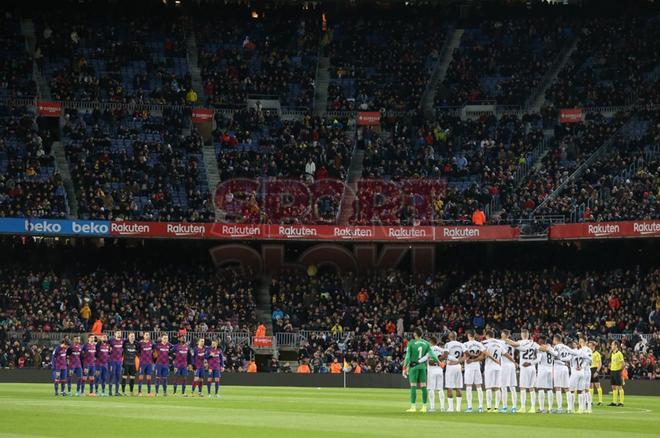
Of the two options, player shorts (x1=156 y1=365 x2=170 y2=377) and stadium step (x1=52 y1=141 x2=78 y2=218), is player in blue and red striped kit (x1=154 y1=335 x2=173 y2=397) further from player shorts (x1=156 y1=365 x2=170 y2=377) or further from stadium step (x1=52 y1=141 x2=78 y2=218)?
stadium step (x1=52 y1=141 x2=78 y2=218)

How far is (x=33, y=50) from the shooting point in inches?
2790

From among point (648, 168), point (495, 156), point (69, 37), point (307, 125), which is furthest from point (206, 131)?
point (648, 168)

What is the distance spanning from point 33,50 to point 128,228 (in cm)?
1508

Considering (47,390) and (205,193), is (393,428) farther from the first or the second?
(205,193)

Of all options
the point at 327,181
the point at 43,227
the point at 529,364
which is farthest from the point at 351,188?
the point at 529,364

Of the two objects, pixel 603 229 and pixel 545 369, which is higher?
pixel 603 229

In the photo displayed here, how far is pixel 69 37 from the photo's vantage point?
72.0 meters

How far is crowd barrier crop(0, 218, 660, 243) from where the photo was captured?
60094 millimetres

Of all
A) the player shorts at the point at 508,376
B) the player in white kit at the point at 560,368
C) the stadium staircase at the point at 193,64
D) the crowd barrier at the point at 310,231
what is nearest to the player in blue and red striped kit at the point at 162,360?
the player shorts at the point at 508,376

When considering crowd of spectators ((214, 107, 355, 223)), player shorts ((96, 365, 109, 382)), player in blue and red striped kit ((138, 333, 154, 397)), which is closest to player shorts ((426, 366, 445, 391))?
player in blue and red striped kit ((138, 333, 154, 397))

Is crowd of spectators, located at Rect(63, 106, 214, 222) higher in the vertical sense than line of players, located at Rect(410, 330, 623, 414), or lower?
higher

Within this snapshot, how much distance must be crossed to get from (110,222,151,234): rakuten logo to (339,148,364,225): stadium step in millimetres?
9992

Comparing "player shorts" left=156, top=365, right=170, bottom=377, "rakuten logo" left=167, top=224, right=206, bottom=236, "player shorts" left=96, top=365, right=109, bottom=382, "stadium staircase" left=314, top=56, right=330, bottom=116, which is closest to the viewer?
"player shorts" left=96, top=365, right=109, bottom=382

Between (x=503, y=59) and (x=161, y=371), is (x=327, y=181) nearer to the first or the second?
(x=503, y=59)
